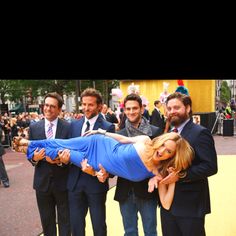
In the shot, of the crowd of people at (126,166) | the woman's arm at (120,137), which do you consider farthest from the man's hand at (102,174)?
the woman's arm at (120,137)

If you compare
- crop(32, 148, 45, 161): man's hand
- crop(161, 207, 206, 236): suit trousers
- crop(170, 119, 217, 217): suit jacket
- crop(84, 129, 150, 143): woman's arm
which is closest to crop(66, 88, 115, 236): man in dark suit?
crop(84, 129, 150, 143): woman's arm

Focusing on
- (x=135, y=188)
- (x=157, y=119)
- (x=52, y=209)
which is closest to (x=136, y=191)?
(x=135, y=188)

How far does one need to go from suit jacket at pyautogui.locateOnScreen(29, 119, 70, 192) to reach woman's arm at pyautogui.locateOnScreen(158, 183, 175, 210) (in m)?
1.00

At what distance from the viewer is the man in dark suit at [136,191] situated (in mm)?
2779

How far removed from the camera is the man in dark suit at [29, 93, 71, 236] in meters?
2.97

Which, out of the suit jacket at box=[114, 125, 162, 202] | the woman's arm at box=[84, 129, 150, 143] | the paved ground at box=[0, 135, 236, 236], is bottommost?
the paved ground at box=[0, 135, 236, 236]

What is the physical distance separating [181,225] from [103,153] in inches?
33.8

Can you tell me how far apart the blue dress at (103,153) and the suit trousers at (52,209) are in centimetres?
44

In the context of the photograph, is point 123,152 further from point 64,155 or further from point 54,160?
point 54,160

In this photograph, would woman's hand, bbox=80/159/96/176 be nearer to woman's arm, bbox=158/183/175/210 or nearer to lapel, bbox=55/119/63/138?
lapel, bbox=55/119/63/138

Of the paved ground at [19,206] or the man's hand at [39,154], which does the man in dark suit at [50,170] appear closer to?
the man's hand at [39,154]

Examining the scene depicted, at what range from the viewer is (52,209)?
121 inches

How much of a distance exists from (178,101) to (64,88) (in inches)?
874
